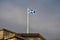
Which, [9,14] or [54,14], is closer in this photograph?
[9,14]

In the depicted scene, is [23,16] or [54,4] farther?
[54,4]

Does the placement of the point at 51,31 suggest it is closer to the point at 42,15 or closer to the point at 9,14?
the point at 42,15

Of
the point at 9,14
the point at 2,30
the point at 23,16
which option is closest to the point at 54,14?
the point at 23,16

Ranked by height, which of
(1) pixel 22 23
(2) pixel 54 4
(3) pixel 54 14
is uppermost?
(2) pixel 54 4

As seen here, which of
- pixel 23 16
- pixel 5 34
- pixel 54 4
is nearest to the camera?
pixel 5 34

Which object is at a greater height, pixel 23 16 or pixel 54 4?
pixel 54 4

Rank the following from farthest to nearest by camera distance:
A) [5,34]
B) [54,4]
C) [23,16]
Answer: [54,4] < [23,16] < [5,34]

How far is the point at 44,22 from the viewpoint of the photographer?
819 cm

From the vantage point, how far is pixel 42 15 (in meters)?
8.10

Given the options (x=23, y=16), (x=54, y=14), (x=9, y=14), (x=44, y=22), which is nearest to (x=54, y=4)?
(x=54, y=14)

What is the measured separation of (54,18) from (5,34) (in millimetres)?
6278

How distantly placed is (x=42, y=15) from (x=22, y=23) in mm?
1133

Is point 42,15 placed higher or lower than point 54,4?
lower

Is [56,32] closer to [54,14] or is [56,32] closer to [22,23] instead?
[54,14]
